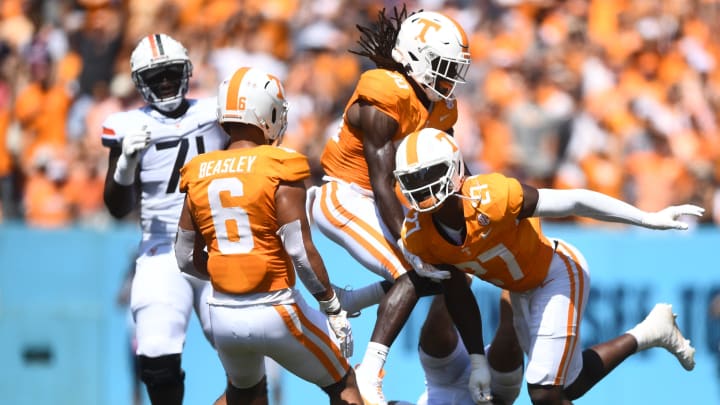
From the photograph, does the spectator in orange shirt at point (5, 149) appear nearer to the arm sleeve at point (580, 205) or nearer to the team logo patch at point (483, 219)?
the team logo patch at point (483, 219)

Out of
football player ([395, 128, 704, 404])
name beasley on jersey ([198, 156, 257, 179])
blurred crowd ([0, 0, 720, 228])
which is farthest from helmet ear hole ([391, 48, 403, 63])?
blurred crowd ([0, 0, 720, 228])

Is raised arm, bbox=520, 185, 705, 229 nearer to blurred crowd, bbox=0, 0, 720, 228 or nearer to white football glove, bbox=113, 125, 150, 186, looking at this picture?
white football glove, bbox=113, 125, 150, 186

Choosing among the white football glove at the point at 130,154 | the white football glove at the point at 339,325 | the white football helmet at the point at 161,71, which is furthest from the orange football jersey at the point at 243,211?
the white football helmet at the point at 161,71

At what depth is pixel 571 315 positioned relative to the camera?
7.66m

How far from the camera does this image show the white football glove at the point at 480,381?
7.57m

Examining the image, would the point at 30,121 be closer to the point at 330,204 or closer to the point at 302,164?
the point at 330,204

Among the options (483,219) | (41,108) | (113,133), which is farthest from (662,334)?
(41,108)

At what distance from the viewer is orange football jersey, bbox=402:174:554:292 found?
721cm

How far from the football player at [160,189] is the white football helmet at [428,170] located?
176cm

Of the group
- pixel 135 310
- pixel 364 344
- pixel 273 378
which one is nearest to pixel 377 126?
pixel 135 310

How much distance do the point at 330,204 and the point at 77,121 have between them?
23.4 ft

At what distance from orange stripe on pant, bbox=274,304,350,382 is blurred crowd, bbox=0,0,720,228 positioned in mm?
5519

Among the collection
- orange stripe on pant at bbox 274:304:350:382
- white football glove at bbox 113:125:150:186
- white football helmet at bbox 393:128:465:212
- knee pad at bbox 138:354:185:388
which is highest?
white football helmet at bbox 393:128:465:212

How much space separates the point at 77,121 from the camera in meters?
14.6
